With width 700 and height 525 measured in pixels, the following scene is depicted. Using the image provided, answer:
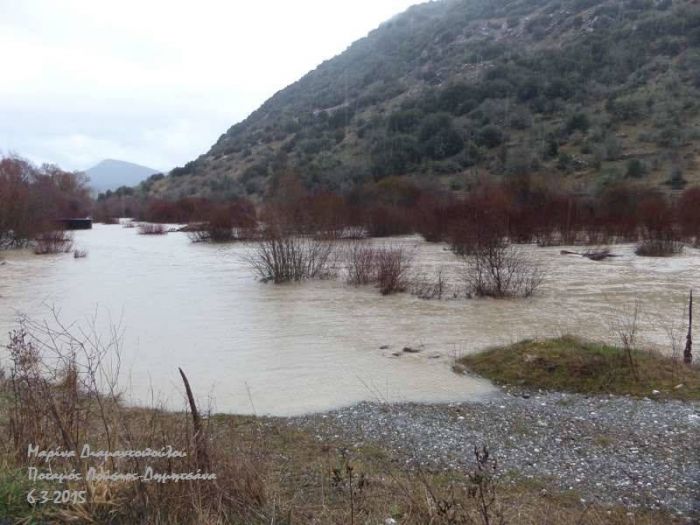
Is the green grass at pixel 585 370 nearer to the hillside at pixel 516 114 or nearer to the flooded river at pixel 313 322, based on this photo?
the flooded river at pixel 313 322

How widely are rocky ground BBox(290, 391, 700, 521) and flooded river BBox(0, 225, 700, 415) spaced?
2.83 ft

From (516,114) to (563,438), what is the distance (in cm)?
4857

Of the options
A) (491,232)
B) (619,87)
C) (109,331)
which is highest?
(619,87)

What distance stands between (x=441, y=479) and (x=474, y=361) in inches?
189

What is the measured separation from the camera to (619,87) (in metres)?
50.4

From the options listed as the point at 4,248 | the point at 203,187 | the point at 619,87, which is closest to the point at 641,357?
the point at 4,248

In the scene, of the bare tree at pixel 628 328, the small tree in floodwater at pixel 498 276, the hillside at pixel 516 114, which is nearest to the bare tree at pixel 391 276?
the small tree in floodwater at pixel 498 276

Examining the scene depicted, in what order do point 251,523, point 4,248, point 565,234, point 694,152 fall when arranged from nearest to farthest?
point 251,523 < point 565,234 < point 4,248 < point 694,152

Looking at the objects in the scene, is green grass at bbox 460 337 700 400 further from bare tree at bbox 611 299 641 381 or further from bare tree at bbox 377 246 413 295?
bare tree at bbox 377 246 413 295

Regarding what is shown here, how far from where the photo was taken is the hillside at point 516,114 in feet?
138

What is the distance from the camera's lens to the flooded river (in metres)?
9.15

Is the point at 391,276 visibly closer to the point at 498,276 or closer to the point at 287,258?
the point at 498,276

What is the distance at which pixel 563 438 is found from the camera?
6523 mm

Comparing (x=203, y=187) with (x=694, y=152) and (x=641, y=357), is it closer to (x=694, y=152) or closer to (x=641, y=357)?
(x=694, y=152)
